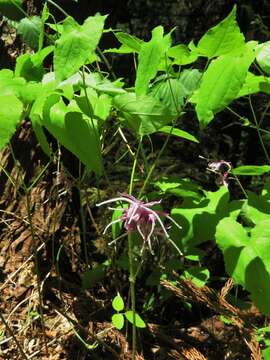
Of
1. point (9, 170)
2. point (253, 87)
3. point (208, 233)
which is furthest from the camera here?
point (9, 170)

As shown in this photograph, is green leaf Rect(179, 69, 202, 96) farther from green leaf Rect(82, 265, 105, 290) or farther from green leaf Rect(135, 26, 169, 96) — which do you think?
green leaf Rect(82, 265, 105, 290)

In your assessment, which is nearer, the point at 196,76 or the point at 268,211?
the point at 268,211

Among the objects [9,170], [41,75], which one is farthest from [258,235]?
[9,170]

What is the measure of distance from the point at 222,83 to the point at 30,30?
2.27 ft

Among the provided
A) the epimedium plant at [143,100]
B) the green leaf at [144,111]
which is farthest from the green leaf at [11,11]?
the green leaf at [144,111]

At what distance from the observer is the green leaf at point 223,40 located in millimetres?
834

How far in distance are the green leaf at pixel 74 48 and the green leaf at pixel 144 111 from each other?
0.42 feet

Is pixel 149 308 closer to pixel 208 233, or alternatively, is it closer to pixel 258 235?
pixel 208 233

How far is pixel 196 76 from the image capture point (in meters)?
1.31

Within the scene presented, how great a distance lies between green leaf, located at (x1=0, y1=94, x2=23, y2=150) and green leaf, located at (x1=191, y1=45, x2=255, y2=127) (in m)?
0.28

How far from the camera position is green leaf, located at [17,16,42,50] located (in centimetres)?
132

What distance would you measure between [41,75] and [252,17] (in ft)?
6.83

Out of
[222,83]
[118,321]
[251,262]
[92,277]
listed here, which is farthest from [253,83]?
[92,277]

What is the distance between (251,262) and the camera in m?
0.86
